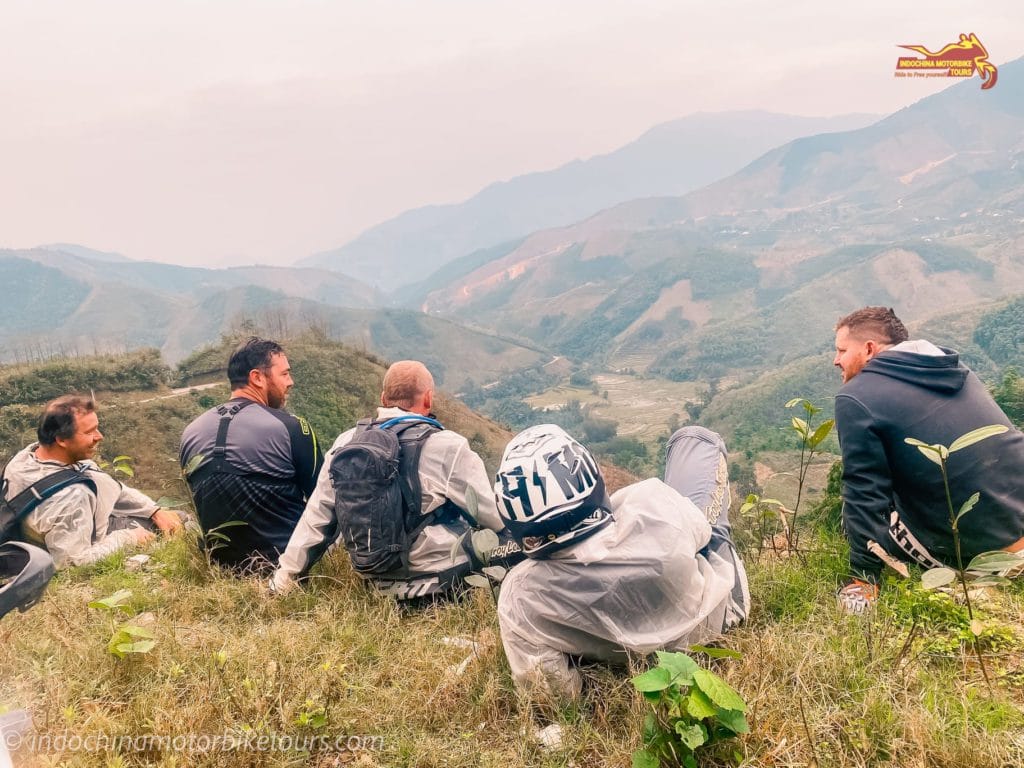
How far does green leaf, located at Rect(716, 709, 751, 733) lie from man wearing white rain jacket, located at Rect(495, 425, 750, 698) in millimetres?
517

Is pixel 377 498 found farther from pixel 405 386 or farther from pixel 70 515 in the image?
pixel 70 515

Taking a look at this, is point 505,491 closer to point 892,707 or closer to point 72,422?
point 892,707

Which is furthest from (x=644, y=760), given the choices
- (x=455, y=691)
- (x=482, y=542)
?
(x=482, y=542)

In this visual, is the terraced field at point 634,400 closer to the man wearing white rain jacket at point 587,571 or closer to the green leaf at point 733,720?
the man wearing white rain jacket at point 587,571

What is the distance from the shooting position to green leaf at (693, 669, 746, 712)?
1909mm

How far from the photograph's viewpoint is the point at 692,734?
1976 mm

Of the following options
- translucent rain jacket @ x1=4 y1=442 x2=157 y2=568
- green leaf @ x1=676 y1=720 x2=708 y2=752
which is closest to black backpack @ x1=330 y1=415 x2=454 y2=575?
green leaf @ x1=676 y1=720 x2=708 y2=752

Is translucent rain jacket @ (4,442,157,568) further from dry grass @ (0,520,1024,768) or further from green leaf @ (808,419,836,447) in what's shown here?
green leaf @ (808,419,836,447)

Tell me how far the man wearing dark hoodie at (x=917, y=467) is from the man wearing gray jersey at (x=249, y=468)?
3.86m

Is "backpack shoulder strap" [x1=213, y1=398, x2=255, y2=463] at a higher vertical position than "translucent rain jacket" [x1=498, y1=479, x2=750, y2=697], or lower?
higher

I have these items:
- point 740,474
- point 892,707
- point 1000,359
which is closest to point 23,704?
point 892,707

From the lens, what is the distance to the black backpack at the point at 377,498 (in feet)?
11.5

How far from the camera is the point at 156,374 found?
55062mm

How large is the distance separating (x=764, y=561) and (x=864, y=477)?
1197 mm
